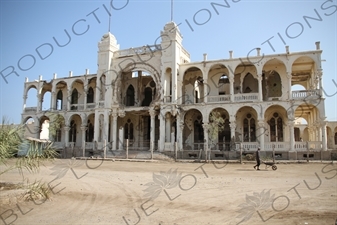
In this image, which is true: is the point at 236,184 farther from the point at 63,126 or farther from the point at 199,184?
the point at 63,126

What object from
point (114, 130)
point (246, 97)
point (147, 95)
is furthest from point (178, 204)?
point (147, 95)

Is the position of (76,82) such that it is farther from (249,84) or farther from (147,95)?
(249,84)

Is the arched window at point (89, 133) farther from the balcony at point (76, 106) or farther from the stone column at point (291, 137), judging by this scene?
the stone column at point (291, 137)

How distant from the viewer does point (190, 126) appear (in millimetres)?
31094

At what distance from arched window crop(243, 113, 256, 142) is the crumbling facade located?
0.33 ft

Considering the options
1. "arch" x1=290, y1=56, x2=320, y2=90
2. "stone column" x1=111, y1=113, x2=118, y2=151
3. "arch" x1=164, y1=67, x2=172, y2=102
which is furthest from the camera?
"stone column" x1=111, y1=113, x2=118, y2=151

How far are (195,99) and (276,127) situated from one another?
29.5 ft

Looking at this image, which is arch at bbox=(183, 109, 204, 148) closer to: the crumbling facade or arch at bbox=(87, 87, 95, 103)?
the crumbling facade

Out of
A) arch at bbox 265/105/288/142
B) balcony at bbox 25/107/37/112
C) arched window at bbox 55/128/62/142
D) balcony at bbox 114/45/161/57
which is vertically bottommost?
arched window at bbox 55/128/62/142

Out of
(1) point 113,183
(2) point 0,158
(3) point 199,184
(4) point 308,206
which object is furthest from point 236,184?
(2) point 0,158

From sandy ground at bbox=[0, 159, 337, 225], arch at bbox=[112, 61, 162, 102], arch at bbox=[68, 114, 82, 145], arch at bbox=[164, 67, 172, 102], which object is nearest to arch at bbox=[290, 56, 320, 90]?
arch at bbox=[164, 67, 172, 102]

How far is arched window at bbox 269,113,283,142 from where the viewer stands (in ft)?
92.6

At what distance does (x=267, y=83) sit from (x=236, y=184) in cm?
2058


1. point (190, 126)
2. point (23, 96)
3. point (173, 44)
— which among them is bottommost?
point (190, 126)
